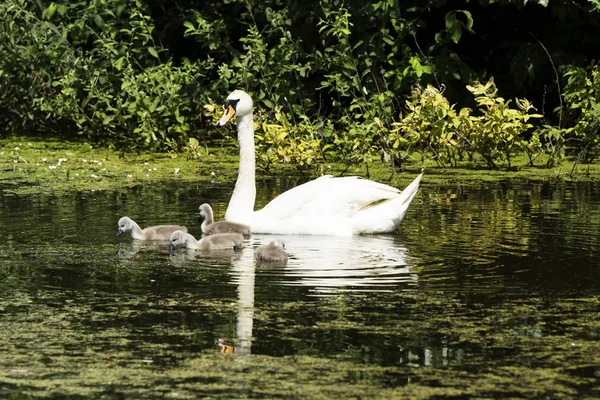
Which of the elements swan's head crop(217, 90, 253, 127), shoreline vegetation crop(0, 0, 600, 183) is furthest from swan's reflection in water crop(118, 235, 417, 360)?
shoreline vegetation crop(0, 0, 600, 183)

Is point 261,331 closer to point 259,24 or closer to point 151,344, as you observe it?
point 151,344

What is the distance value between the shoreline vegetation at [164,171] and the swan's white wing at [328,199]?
2717 millimetres

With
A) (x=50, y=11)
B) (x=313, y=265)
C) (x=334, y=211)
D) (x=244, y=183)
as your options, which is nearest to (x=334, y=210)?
(x=334, y=211)

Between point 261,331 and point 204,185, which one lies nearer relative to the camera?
point 261,331

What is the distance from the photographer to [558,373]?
5820mm

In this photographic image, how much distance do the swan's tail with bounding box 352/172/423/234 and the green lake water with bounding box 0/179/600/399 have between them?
12 cm

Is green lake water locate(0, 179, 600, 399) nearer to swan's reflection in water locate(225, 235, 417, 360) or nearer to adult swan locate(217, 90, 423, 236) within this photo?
swan's reflection in water locate(225, 235, 417, 360)

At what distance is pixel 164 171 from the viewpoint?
14.4 m

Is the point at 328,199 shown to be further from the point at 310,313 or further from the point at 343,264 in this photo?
the point at 310,313

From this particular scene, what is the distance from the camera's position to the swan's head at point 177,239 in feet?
29.9

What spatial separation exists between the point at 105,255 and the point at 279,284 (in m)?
1.65

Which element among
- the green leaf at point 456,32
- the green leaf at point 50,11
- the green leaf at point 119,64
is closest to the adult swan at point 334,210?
the green leaf at point 456,32

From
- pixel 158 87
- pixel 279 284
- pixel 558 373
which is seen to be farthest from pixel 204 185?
pixel 558 373

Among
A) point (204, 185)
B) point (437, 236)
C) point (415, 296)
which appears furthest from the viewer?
point (204, 185)
